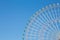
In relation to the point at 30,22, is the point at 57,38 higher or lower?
lower

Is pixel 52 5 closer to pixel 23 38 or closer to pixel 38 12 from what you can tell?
pixel 38 12

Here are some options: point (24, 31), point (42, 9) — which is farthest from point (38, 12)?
point (24, 31)

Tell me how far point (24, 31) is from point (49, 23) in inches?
87.2

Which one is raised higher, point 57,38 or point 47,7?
point 47,7

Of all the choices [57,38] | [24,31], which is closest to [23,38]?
[24,31]

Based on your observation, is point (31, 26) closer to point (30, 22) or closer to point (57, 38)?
point (30, 22)

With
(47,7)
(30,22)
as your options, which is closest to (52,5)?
(47,7)

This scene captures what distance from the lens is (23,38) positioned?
26031 millimetres

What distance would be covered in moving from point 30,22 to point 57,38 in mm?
2735

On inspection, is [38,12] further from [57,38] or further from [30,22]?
[57,38]

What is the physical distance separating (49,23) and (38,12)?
1.60 m

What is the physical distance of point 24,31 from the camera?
27.0m

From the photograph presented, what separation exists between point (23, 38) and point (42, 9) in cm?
331

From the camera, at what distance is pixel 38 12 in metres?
27.6
